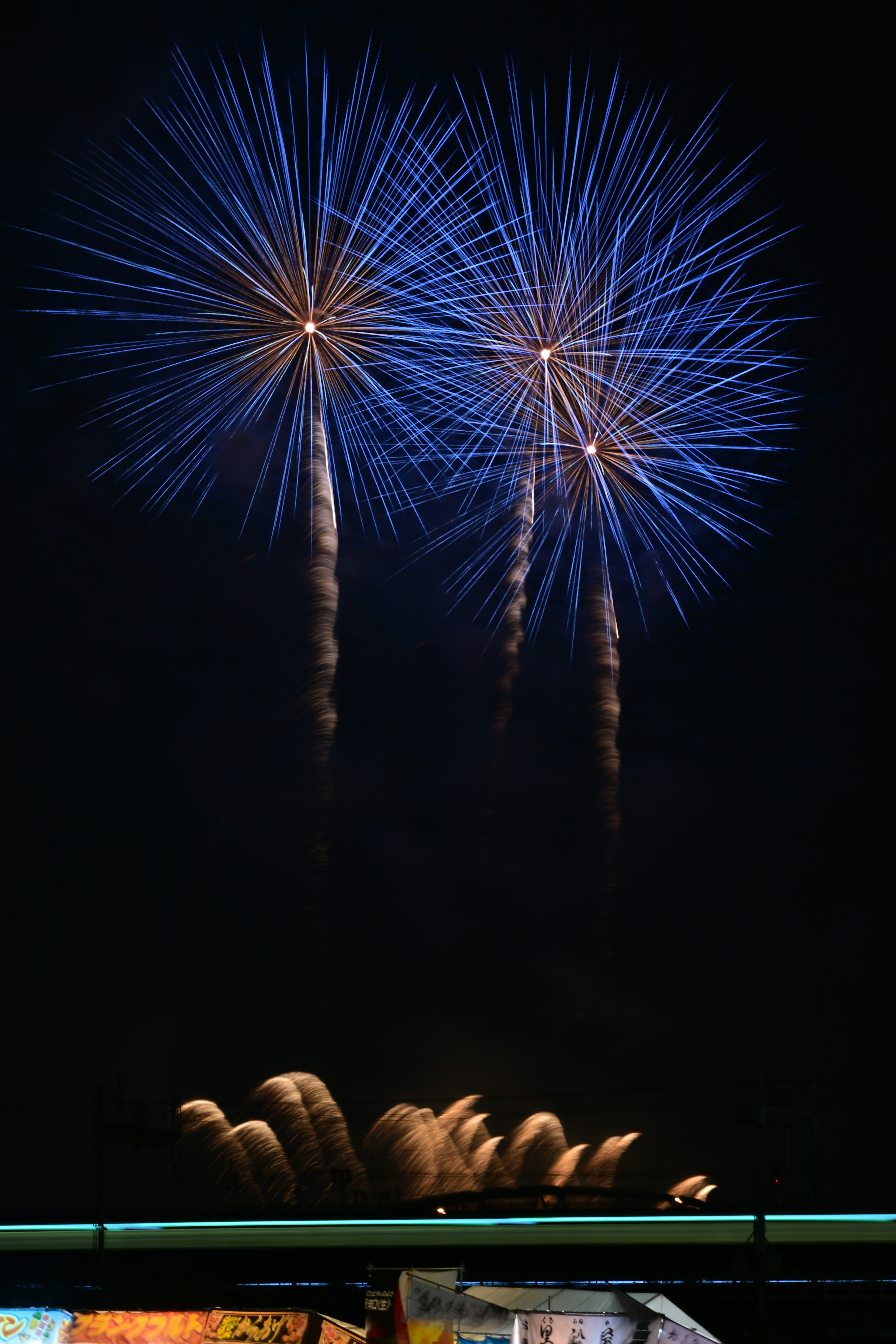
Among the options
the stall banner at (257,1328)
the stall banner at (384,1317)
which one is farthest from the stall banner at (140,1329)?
the stall banner at (384,1317)

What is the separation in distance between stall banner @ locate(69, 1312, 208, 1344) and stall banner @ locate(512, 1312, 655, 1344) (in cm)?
482

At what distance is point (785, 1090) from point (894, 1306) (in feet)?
34.9

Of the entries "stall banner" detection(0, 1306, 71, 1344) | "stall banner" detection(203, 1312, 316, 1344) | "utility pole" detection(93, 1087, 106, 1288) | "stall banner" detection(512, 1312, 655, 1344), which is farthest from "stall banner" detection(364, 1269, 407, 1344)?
"utility pole" detection(93, 1087, 106, 1288)

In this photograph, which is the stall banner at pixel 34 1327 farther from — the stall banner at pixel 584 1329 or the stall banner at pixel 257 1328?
the stall banner at pixel 584 1329

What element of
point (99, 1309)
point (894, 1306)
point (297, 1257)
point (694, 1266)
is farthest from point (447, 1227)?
point (894, 1306)

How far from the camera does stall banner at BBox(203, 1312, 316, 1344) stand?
57.7 feet

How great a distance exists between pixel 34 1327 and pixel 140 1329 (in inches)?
68.0

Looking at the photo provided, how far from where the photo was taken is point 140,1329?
18.8 m

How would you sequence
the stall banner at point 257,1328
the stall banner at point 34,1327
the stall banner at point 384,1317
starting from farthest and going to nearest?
the stall banner at point 34,1327 < the stall banner at point 257,1328 < the stall banner at point 384,1317

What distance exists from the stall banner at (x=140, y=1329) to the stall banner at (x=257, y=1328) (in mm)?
317

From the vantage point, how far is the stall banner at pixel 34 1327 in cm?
1903

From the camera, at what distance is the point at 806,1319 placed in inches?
1078

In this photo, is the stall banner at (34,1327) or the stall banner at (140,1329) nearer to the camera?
the stall banner at (140,1329)

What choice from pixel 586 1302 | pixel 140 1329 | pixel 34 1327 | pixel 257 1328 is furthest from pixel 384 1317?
pixel 34 1327
